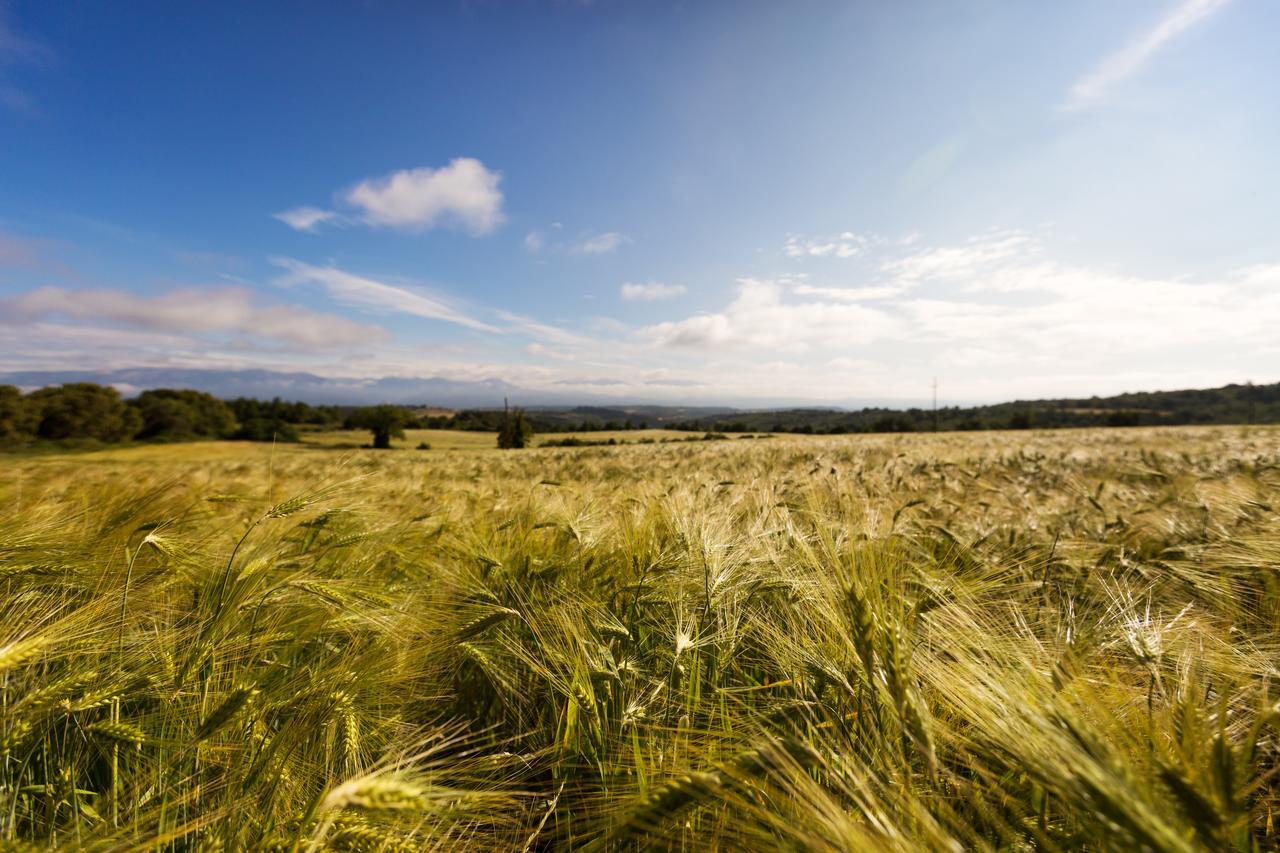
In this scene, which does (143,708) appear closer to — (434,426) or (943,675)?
(943,675)

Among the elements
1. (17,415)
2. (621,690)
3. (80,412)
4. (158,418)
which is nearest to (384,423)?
(158,418)

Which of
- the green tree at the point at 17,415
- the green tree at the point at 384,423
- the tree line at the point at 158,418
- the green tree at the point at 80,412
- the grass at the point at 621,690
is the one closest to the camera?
the grass at the point at 621,690

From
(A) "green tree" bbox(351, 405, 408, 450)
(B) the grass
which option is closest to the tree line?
(A) "green tree" bbox(351, 405, 408, 450)

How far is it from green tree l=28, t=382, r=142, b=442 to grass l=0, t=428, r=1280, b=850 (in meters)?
43.1

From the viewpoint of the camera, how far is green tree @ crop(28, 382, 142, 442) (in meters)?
29.1

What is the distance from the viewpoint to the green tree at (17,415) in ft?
76.2

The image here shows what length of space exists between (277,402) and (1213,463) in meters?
71.3

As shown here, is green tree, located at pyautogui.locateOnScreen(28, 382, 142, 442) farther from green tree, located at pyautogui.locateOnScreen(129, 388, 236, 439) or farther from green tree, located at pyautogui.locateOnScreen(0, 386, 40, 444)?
green tree, located at pyautogui.locateOnScreen(129, 388, 236, 439)

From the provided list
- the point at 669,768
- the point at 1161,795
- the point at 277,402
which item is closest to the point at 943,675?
the point at 1161,795

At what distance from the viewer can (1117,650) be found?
1.46m

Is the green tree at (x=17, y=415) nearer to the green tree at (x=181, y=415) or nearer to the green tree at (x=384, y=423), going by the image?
the green tree at (x=181, y=415)

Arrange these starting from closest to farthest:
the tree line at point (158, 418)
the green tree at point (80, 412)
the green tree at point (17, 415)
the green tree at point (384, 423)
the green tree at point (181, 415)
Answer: the green tree at point (17, 415)
the tree line at point (158, 418)
the green tree at point (80, 412)
the green tree at point (181, 415)
the green tree at point (384, 423)

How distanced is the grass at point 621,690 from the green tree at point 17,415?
116 feet

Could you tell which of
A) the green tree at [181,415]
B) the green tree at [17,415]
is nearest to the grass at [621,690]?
the green tree at [17,415]
